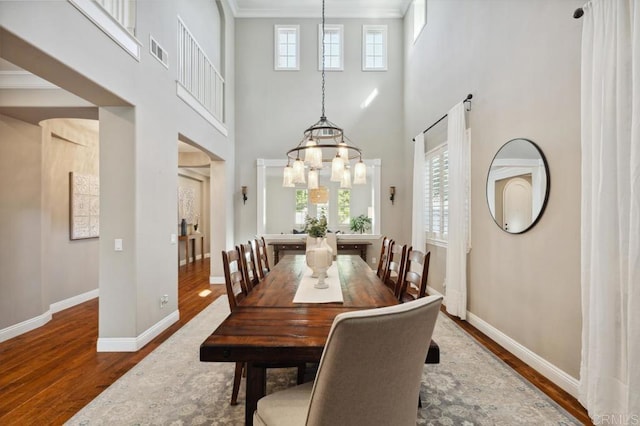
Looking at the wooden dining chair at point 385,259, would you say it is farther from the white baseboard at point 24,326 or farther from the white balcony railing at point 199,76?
the white baseboard at point 24,326

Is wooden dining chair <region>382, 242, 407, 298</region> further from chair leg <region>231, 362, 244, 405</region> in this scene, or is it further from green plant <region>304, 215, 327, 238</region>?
chair leg <region>231, 362, 244, 405</region>

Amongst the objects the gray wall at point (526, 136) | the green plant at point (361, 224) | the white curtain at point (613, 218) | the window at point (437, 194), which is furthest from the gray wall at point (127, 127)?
the green plant at point (361, 224)

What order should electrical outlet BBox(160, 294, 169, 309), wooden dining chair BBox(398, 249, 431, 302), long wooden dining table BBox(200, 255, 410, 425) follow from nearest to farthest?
1. long wooden dining table BBox(200, 255, 410, 425)
2. wooden dining chair BBox(398, 249, 431, 302)
3. electrical outlet BBox(160, 294, 169, 309)

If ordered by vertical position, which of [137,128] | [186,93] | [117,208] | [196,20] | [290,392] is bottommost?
[290,392]

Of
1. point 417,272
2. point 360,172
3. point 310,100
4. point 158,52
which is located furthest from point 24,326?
point 310,100

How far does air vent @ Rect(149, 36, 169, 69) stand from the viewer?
3168 mm

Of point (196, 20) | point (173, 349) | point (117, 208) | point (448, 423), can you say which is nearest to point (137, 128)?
point (117, 208)

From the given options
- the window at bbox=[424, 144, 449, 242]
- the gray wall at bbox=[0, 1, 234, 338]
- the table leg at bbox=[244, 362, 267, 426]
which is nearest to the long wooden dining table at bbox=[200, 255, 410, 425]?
the table leg at bbox=[244, 362, 267, 426]

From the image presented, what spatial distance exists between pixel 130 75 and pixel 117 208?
1.27 meters

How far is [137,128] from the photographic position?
9.53 feet

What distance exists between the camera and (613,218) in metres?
1.69

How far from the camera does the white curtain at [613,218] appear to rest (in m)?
1.54

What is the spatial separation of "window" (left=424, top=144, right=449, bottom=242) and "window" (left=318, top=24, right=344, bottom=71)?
2899 mm

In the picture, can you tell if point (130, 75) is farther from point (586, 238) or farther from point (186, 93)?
point (586, 238)
